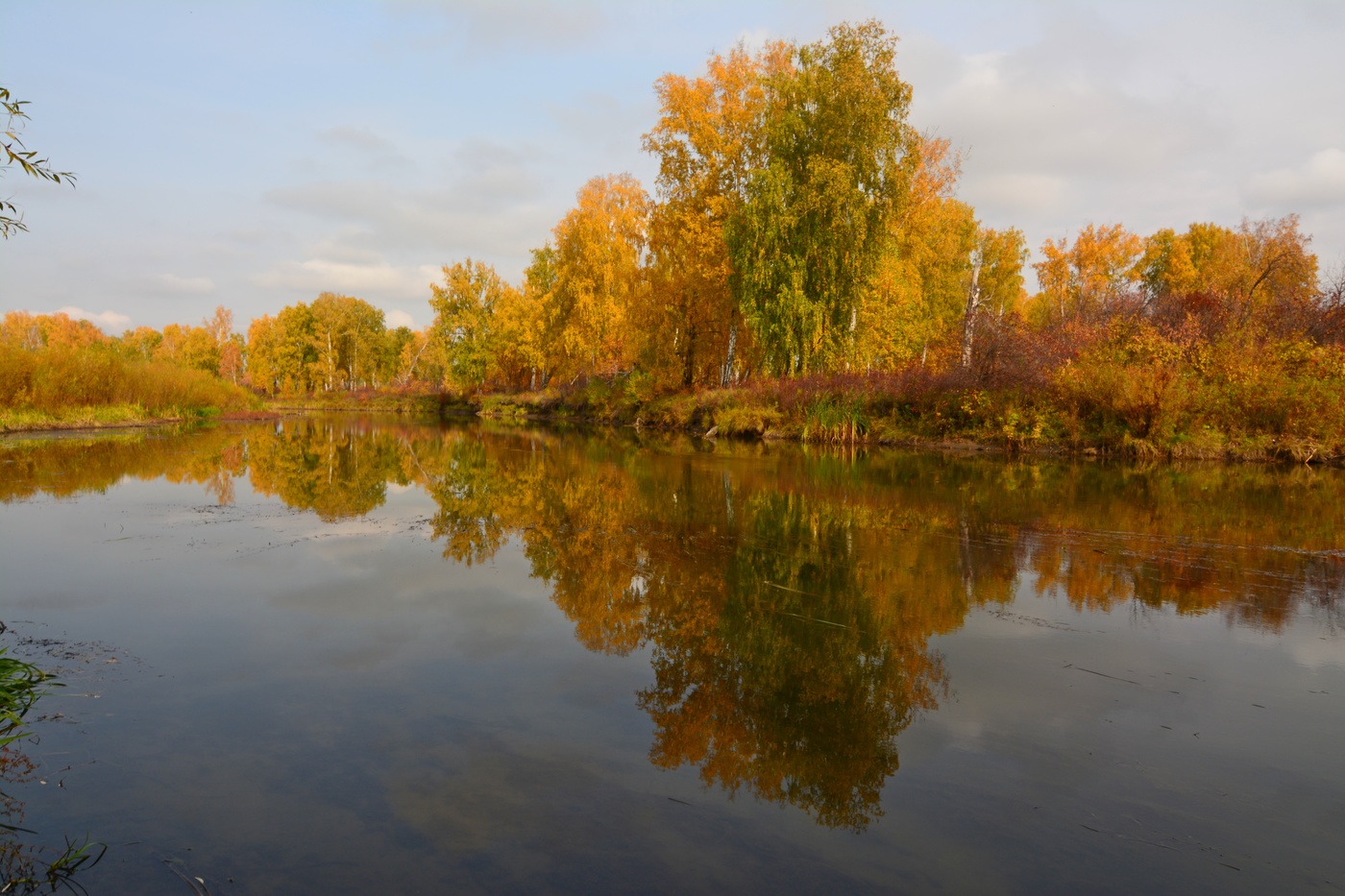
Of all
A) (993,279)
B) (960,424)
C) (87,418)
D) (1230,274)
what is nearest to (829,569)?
(960,424)

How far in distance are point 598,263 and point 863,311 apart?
1715 centimetres

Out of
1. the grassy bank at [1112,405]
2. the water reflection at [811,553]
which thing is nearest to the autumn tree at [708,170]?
the grassy bank at [1112,405]

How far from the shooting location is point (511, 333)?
54344 millimetres

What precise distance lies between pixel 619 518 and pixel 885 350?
22673 mm

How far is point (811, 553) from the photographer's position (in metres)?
8.82

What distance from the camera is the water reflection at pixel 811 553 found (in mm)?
4465

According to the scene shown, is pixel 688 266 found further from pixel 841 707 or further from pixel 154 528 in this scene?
pixel 841 707

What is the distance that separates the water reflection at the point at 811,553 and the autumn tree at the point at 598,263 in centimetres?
2228

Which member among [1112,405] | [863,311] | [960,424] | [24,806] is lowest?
[24,806]

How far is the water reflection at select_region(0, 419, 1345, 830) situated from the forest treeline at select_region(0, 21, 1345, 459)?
3.56 m

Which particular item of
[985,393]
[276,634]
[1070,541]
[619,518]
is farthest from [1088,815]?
[985,393]

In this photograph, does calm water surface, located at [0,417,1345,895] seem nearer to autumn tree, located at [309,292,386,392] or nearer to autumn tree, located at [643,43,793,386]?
autumn tree, located at [643,43,793,386]

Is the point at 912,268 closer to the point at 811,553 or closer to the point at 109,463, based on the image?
the point at 811,553

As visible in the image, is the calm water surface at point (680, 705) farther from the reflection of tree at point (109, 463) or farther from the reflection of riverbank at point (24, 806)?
the reflection of tree at point (109, 463)
